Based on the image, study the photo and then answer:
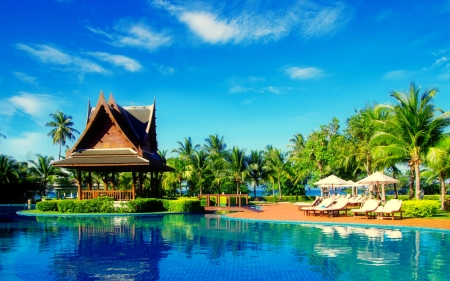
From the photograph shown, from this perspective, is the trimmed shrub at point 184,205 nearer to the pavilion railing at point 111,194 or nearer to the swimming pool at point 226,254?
the pavilion railing at point 111,194

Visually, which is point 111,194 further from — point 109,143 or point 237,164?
point 237,164

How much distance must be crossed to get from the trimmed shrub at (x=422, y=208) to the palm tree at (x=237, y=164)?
74.0ft

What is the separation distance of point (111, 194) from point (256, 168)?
732 inches

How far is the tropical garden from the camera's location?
65.1 ft

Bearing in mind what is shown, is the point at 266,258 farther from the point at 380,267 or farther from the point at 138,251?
the point at 138,251

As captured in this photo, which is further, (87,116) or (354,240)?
(87,116)

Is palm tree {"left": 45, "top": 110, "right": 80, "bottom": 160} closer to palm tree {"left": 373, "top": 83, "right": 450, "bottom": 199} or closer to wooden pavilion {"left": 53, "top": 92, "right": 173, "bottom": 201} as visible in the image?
wooden pavilion {"left": 53, "top": 92, "right": 173, "bottom": 201}

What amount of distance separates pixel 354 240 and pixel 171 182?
93.4 feet

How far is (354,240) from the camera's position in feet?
40.5

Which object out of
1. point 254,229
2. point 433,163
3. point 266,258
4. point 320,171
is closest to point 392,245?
point 266,258

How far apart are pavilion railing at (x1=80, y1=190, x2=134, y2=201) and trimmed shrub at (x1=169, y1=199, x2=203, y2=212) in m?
2.74

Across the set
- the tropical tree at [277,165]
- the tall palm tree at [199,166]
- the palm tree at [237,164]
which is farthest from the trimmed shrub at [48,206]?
the tropical tree at [277,165]

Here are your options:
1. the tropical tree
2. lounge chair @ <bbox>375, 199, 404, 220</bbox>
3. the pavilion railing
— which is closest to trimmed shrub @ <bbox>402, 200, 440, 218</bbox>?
lounge chair @ <bbox>375, 199, 404, 220</bbox>

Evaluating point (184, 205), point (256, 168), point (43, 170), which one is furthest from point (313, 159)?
point (43, 170)
